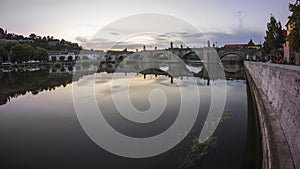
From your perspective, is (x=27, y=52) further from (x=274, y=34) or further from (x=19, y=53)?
(x=274, y=34)

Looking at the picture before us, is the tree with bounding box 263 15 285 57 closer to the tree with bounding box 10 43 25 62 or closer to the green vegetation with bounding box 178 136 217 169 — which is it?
the green vegetation with bounding box 178 136 217 169

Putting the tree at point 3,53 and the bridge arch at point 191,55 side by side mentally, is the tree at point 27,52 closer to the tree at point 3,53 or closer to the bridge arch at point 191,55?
the tree at point 3,53

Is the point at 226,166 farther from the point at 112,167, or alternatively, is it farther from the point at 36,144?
the point at 36,144

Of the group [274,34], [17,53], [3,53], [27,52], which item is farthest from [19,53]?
[274,34]

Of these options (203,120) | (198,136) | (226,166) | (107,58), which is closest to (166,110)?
(203,120)

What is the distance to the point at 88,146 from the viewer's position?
Result: 9305 millimetres

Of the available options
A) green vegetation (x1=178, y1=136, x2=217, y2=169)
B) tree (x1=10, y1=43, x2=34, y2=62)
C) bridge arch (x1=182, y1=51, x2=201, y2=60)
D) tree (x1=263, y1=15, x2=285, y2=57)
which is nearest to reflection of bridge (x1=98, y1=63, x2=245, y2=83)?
tree (x1=263, y1=15, x2=285, y2=57)

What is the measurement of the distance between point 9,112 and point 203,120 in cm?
1275

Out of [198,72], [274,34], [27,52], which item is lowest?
[198,72]

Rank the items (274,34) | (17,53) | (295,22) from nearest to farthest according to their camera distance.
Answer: (295,22) < (274,34) < (17,53)

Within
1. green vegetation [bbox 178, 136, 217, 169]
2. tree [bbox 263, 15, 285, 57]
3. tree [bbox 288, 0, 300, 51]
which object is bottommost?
green vegetation [bbox 178, 136, 217, 169]

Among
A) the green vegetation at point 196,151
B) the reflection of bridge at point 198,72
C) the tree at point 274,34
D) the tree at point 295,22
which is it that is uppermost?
the tree at point 274,34

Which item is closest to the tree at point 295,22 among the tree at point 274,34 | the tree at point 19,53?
the tree at point 274,34

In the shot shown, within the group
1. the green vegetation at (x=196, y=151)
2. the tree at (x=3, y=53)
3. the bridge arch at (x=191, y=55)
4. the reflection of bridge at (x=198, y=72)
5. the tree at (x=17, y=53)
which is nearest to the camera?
the green vegetation at (x=196, y=151)
